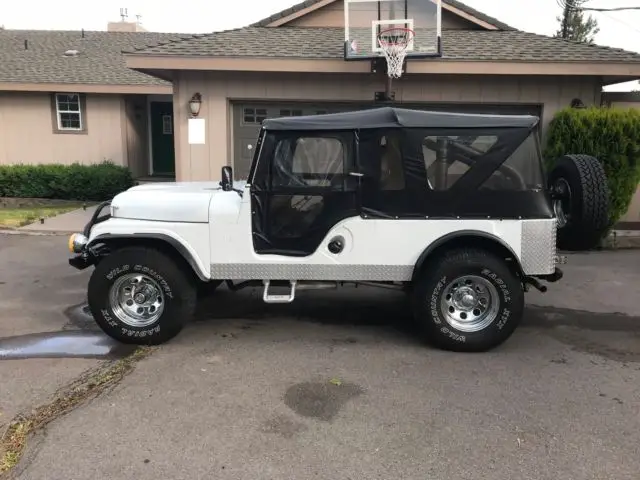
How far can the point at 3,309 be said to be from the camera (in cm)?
629

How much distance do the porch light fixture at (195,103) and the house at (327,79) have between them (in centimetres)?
10

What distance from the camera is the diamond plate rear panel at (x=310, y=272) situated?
498cm

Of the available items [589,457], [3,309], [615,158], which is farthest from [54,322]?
[615,158]

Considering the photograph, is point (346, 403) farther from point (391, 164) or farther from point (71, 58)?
point (71, 58)

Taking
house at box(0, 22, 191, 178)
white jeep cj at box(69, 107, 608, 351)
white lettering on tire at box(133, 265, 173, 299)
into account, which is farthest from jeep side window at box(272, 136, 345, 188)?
house at box(0, 22, 191, 178)

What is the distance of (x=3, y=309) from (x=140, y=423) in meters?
3.51

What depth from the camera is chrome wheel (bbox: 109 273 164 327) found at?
16.5ft

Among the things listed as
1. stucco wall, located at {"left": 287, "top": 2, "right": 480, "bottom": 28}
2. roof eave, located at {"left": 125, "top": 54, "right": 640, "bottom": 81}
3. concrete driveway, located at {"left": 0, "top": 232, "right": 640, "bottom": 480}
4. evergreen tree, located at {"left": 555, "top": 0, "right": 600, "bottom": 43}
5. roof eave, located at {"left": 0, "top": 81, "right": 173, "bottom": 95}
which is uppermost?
evergreen tree, located at {"left": 555, "top": 0, "right": 600, "bottom": 43}

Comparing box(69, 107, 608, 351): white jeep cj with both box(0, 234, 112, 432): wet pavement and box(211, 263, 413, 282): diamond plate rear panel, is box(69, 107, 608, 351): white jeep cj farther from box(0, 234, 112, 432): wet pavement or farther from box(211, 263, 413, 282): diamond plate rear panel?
box(0, 234, 112, 432): wet pavement

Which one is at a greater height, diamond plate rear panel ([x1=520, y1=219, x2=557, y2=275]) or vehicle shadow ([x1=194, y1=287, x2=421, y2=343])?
diamond plate rear panel ([x1=520, y1=219, x2=557, y2=275])

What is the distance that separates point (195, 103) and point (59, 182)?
6596 mm

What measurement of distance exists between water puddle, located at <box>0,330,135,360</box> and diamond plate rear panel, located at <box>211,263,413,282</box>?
1101 millimetres

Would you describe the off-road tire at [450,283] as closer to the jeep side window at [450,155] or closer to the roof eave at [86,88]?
the jeep side window at [450,155]

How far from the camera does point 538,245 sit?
192 inches
